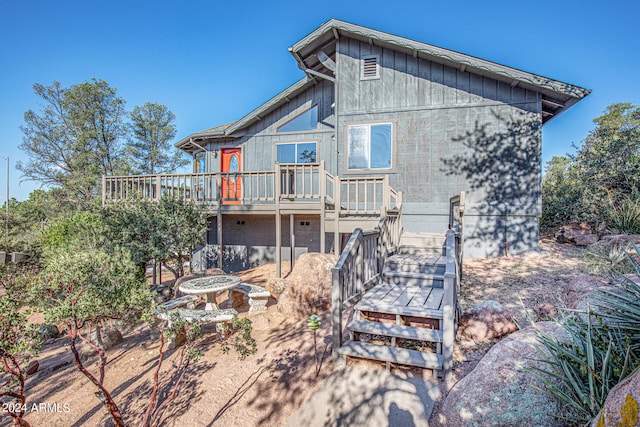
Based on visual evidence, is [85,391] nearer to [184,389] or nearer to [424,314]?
[184,389]

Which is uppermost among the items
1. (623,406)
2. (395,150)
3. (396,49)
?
(396,49)

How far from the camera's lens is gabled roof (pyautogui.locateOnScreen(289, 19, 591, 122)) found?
24.4 ft

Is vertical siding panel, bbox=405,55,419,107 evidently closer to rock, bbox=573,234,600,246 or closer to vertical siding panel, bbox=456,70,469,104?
vertical siding panel, bbox=456,70,469,104

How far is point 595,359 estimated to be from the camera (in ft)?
7.53

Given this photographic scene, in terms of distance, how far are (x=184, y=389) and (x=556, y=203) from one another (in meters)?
12.5

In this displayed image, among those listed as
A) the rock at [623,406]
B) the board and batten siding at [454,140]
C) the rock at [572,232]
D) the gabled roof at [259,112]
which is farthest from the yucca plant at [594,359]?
the gabled roof at [259,112]

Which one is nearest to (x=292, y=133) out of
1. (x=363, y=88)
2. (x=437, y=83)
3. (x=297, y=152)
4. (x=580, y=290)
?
(x=297, y=152)

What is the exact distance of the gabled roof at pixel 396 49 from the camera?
296 inches

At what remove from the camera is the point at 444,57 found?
8.15m

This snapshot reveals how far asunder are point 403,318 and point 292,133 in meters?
7.88

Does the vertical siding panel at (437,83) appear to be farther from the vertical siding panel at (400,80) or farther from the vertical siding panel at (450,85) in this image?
the vertical siding panel at (400,80)

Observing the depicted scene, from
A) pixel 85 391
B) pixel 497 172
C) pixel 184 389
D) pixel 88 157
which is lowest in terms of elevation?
pixel 85 391

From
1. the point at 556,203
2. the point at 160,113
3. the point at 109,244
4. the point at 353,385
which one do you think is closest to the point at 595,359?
the point at 353,385

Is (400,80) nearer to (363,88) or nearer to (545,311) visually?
(363,88)
